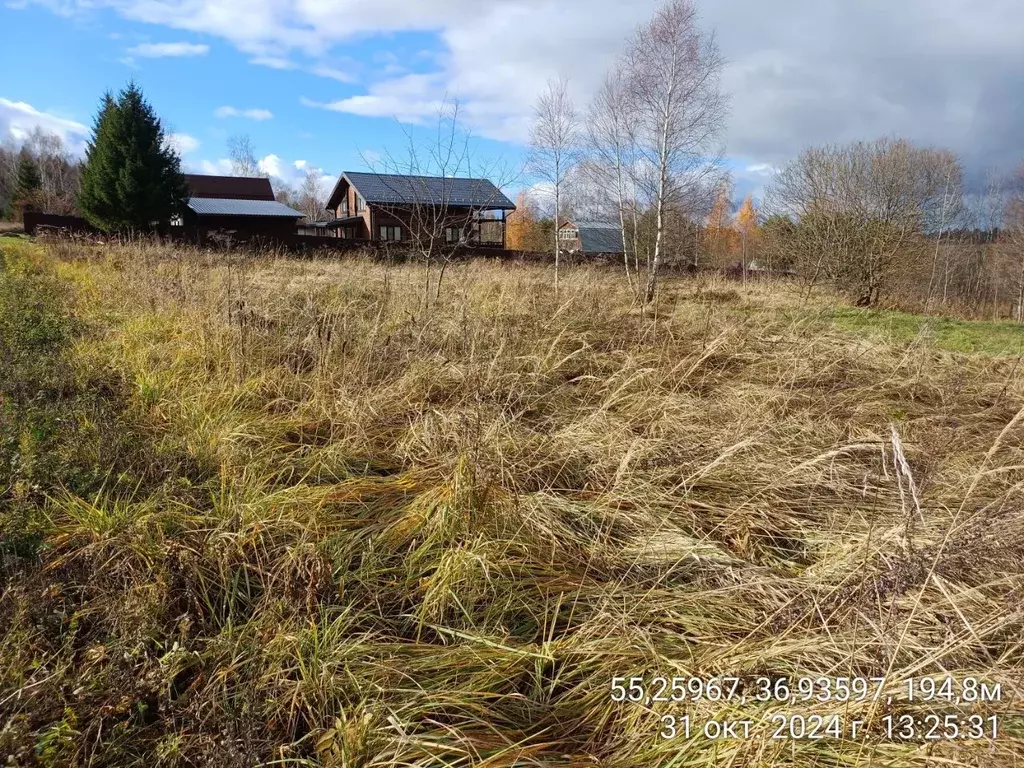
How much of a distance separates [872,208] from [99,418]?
1832 cm

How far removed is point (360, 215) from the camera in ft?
126

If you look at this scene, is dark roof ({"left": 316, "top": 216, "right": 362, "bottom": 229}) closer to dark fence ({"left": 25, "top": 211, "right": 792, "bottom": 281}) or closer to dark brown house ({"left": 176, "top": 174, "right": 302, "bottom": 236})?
dark brown house ({"left": 176, "top": 174, "right": 302, "bottom": 236})

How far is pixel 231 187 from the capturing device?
46844 millimetres

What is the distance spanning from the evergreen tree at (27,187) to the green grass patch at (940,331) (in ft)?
162

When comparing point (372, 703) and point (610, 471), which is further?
point (610, 471)

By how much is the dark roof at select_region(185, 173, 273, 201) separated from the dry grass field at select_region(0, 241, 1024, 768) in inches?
1889

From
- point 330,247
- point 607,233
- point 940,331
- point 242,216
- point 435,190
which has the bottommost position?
point 940,331

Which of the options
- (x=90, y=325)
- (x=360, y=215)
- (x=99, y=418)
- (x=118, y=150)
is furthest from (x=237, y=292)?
(x=360, y=215)

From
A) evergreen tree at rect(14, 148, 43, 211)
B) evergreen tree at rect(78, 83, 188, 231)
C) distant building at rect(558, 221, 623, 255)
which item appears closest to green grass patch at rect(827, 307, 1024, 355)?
distant building at rect(558, 221, 623, 255)

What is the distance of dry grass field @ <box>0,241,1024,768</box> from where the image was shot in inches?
61.9

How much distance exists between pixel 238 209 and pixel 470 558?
39.1 meters

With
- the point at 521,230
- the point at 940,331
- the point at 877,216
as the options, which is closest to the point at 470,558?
the point at 940,331

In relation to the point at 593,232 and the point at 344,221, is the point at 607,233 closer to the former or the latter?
the point at 593,232

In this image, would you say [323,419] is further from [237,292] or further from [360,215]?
[360,215]
